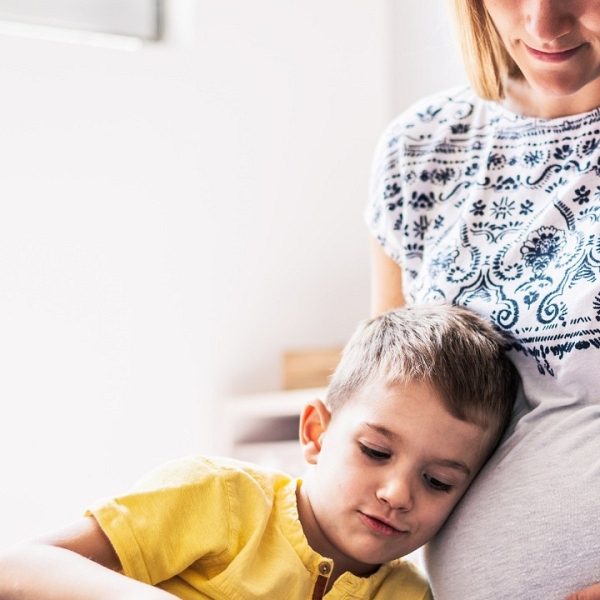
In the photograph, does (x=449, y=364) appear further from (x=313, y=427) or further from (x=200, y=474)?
(x=200, y=474)

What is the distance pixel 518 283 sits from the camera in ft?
3.45

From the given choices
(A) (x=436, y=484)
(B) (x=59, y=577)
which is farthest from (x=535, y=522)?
(B) (x=59, y=577)

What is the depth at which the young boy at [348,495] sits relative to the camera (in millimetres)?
912

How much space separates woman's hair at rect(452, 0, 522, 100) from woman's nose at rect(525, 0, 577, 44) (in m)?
0.20

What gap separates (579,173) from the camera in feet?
3.50

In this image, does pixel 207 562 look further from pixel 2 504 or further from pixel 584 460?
pixel 2 504

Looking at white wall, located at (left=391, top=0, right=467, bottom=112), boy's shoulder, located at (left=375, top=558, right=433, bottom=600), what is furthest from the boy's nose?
white wall, located at (left=391, top=0, right=467, bottom=112)

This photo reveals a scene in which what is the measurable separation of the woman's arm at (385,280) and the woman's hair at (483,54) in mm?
264

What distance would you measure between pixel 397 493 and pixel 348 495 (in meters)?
0.06

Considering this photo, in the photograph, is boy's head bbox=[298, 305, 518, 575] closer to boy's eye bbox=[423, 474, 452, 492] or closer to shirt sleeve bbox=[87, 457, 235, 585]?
boy's eye bbox=[423, 474, 452, 492]

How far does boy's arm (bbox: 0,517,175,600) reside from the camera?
78 cm

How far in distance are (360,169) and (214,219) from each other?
1.85ft

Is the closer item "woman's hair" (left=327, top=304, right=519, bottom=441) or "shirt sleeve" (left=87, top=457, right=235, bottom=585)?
"shirt sleeve" (left=87, top=457, right=235, bottom=585)

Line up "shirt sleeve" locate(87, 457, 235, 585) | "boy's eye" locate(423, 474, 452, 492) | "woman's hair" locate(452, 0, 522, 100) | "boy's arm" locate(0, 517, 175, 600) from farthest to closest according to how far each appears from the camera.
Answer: "woman's hair" locate(452, 0, 522, 100)
"boy's eye" locate(423, 474, 452, 492)
"shirt sleeve" locate(87, 457, 235, 585)
"boy's arm" locate(0, 517, 175, 600)
